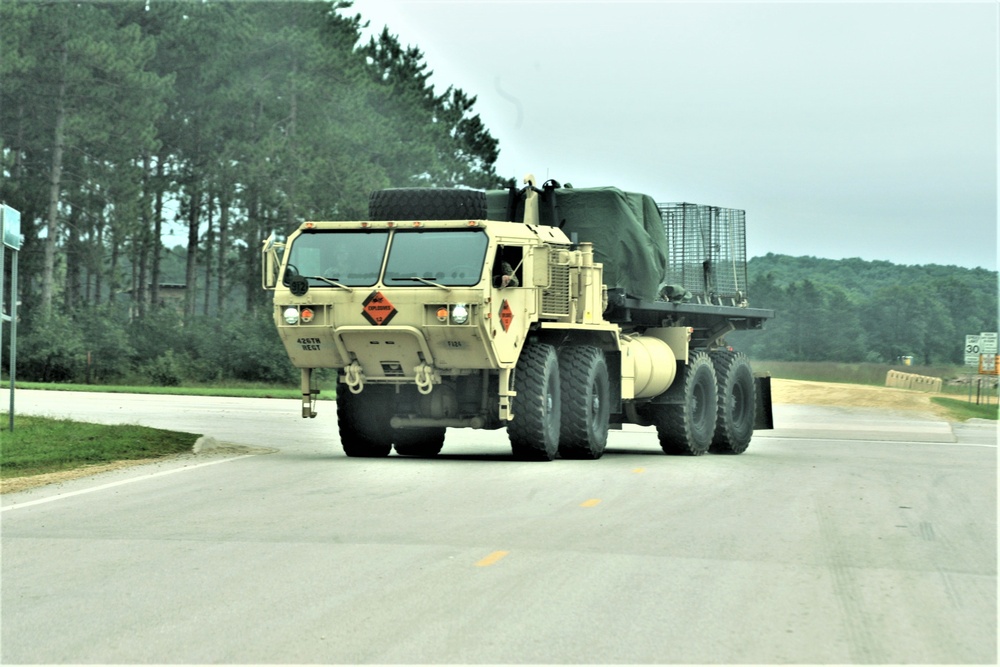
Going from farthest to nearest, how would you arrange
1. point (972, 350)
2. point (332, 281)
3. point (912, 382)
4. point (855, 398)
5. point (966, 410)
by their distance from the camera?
1. point (912, 382)
2. point (855, 398)
3. point (972, 350)
4. point (966, 410)
5. point (332, 281)

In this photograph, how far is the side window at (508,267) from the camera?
1756 cm

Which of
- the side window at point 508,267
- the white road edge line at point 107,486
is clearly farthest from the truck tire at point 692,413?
the white road edge line at point 107,486

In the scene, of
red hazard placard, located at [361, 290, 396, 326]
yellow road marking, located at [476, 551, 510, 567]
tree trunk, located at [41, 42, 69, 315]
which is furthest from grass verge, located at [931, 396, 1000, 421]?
yellow road marking, located at [476, 551, 510, 567]

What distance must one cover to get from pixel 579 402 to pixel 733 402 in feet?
20.4

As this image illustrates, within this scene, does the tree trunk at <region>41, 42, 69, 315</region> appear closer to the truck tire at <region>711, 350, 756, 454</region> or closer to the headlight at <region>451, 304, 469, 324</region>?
the truck tire at <region>711, 350, 756, 454</region>

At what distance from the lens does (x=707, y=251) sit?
24.2 metres

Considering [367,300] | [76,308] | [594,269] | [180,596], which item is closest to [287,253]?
[367,300]

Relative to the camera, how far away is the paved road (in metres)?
7.23

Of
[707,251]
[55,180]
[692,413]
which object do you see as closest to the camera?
[692,413]

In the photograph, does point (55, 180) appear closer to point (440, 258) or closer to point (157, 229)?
point (157, 229)

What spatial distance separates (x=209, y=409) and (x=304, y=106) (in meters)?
32.8

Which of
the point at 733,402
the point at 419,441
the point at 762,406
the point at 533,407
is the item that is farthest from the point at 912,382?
the point at 533,407

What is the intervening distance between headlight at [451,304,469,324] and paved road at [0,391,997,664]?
1728mm

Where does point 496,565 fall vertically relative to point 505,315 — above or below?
below
